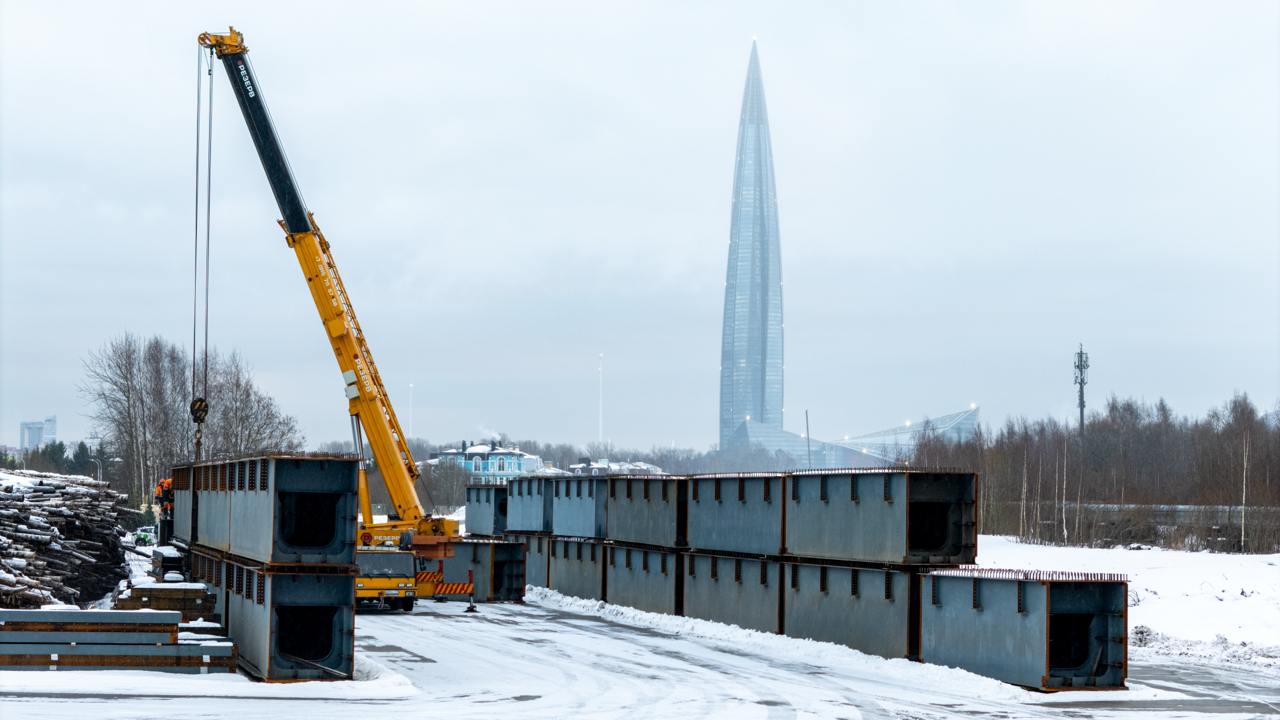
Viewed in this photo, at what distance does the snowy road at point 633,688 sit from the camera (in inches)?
683

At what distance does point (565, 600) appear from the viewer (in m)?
36.3

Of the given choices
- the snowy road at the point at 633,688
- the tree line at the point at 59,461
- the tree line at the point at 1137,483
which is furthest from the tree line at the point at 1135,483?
the tree line at the point at 59,461

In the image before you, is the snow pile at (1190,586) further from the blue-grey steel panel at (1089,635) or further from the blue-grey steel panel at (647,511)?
the blue-grey steel panel at (647,511)

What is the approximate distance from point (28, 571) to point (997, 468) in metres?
56.3

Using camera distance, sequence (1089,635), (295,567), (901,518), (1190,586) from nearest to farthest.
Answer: (295,567) < (1089,635) < (901,518) < (1190,586)

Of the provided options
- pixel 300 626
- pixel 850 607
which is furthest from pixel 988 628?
pixel 300 626

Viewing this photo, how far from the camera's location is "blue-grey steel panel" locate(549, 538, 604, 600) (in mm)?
35438

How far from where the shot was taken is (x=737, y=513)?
28.5 m

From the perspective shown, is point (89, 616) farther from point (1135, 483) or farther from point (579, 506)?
point (1135, 483)

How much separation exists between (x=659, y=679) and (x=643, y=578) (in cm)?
1188

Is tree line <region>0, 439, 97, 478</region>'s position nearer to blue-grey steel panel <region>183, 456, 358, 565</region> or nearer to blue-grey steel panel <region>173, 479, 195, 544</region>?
blue-grey steel panel <region>173, 479, 195, 544</region>

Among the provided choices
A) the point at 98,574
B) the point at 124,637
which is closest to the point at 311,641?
the point at 124,637

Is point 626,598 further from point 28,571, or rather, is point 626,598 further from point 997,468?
point 997,468

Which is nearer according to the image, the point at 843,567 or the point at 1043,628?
the point at 1043,628
